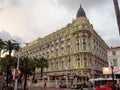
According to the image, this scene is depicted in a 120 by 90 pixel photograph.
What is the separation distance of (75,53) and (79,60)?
372cm

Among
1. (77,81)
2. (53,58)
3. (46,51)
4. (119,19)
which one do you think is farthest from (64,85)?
(119,19)

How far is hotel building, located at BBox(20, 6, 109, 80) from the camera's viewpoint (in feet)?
247

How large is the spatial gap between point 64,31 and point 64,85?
3134 cm

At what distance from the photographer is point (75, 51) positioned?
79.4 meters

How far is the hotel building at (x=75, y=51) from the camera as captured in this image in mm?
75250

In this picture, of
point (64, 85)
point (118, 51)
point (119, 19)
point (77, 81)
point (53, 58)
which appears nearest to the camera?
point (119, 19)

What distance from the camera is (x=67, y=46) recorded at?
85.1 m

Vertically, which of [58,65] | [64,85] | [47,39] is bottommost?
[64,85]

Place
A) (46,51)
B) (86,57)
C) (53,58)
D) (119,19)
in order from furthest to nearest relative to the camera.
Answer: (46,51) → (53,58) → (86,57) → (119,19)

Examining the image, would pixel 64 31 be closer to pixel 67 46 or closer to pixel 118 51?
pixel 67 46

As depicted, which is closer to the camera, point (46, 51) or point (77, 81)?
point (77, 81)

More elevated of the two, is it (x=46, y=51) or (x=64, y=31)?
(x=64, y=31)

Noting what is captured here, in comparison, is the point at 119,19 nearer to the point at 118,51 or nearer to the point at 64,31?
the point at 118,51

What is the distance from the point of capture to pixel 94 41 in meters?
85.8
